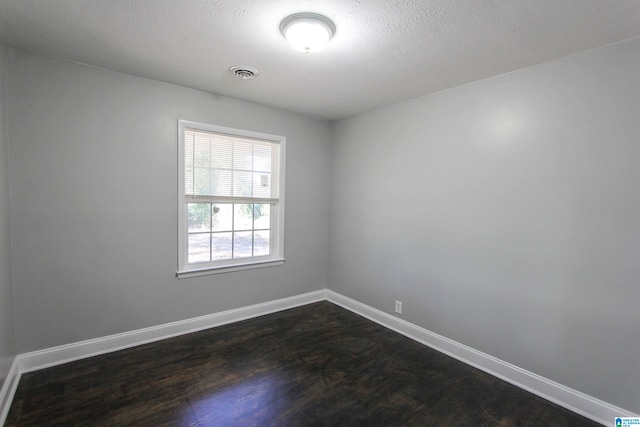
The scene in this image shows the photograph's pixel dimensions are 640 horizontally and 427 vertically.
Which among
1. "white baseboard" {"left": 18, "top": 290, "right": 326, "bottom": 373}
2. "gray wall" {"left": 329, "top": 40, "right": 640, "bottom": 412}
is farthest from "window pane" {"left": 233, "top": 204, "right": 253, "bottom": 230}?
"gray wall" {"left": 329, "top": 40, "right": 640, "bottom": 412}

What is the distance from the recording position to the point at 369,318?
140 inches

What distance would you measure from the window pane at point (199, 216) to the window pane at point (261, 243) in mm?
603

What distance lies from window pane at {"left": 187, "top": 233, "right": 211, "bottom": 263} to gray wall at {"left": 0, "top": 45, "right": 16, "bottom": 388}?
4.31ft

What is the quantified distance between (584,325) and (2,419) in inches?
149

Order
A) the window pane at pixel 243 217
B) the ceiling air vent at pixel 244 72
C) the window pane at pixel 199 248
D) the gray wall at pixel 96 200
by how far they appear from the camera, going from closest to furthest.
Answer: the gray wall at pixel 96 200, the ceiling air vent at pixel 244 72, the window pane at pixel 199 248, the window pane at pixel 243 217

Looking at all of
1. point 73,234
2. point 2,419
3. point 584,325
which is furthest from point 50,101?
point 584,325

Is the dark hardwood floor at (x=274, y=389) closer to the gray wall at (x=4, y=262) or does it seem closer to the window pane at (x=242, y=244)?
the gray wall at (x=4, y=262)

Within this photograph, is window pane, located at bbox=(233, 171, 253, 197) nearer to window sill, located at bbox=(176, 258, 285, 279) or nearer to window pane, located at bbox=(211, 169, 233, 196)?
window pane, located at bbox=(211, 169, 233, 196)

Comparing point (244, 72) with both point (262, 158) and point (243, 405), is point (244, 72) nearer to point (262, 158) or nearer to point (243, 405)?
point (262, 158)

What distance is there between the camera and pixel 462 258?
2725mm

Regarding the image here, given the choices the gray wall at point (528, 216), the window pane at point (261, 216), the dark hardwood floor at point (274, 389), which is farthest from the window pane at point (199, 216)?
the gray wall at point (528, 216)

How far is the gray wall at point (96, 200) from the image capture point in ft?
7.58

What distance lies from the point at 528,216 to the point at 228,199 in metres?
2.80

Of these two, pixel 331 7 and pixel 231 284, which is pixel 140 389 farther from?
pixel 331 7
